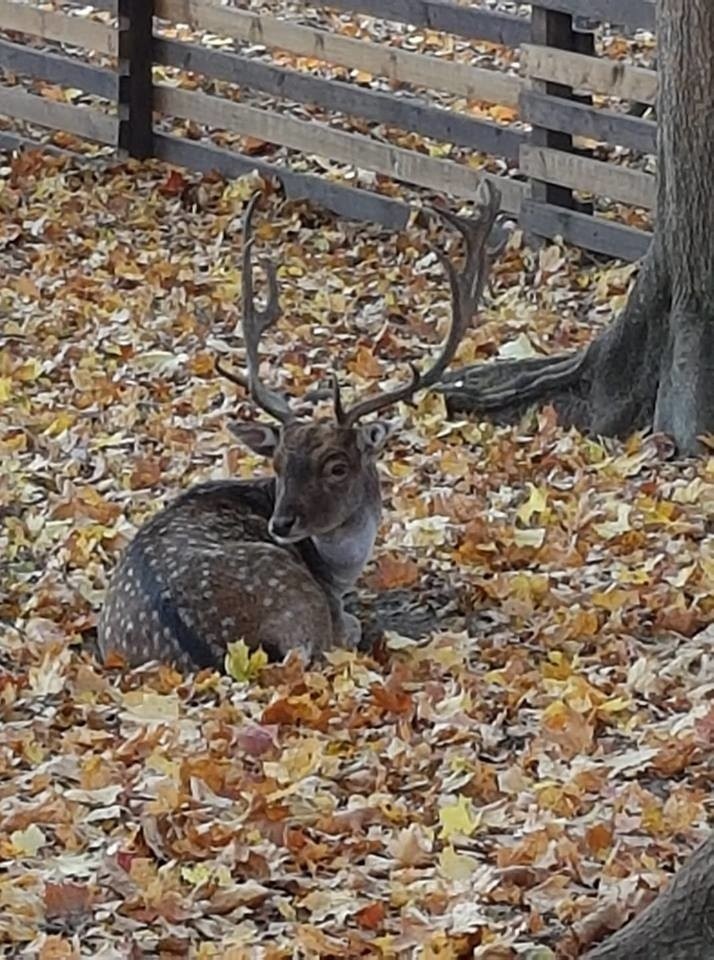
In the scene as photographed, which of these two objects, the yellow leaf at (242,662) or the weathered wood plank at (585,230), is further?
the weathered wood plank at (585,230)

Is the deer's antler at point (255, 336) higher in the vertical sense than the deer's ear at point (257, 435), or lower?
higher

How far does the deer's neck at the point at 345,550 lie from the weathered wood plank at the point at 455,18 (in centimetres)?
Answer: 443

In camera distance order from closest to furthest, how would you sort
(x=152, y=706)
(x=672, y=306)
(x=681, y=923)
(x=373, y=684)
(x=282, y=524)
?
(x=681, y=923), (x=152, y=706), (x=373, y=684), (x=282, y=524), (x=672, y=306)

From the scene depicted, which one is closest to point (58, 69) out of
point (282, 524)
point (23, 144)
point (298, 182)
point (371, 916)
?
point (23, 144)

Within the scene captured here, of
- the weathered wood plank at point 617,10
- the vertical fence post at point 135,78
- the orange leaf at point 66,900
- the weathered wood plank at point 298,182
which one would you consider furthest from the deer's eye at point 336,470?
the vertical fence post at point 135,78

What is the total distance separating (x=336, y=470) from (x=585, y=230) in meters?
3.89

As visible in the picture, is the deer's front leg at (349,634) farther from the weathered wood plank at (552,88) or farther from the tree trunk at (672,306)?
the weathered wood plank at (552,88)

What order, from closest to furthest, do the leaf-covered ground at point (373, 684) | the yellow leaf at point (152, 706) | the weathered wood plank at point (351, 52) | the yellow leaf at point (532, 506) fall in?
the leaf-covered ground at point (373, 684), the yellow leaf at point (152, 706), the yellow leaf at point (532, 506), the weathered wood plank at point (351, 52)

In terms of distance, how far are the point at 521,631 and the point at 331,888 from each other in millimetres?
2050

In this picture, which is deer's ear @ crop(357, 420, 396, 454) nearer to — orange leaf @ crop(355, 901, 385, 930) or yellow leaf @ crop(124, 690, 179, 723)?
yellow leaf @ crop(124, 690, 179, 723)

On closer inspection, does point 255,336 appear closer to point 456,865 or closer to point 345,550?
point 345,550

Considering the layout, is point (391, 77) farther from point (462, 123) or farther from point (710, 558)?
point (710, 558)

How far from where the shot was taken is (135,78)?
528 inches

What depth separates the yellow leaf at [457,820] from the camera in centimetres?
559
